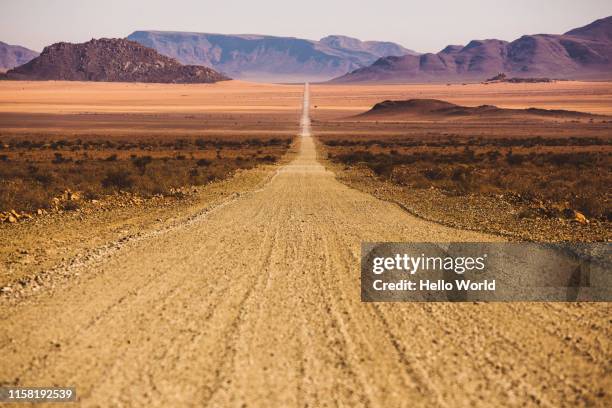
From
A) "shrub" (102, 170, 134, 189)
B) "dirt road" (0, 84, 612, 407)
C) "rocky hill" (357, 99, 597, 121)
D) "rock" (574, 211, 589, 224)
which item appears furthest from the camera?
"rocky hill" (357, 99, 597, 121)

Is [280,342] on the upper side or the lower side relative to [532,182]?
upper

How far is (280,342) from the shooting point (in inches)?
267

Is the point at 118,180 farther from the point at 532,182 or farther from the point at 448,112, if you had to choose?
the point at 448,112

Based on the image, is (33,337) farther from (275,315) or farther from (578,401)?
(578,401)

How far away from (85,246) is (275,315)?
5.79 m

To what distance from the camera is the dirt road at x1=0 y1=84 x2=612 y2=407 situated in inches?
221

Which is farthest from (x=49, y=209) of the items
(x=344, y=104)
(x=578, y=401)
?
(x=344, y=104)

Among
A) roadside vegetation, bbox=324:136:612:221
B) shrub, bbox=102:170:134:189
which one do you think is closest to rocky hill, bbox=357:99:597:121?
roadside vegetation, bbox=324:136:612:221

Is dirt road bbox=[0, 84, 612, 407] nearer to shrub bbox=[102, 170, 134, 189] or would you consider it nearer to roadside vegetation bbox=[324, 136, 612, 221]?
roadside vegetation bbox=[324, 136, 612, 221]

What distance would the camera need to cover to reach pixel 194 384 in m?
5.73

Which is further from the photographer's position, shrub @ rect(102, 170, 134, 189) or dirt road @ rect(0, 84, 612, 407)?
shrub @ rect(102, 170, 134, 189)

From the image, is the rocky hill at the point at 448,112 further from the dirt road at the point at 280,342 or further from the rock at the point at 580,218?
the dirt road at the point at 280,342


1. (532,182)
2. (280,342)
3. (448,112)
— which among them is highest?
(280,342)

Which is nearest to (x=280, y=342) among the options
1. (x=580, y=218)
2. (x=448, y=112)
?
(x=580, y=218)
